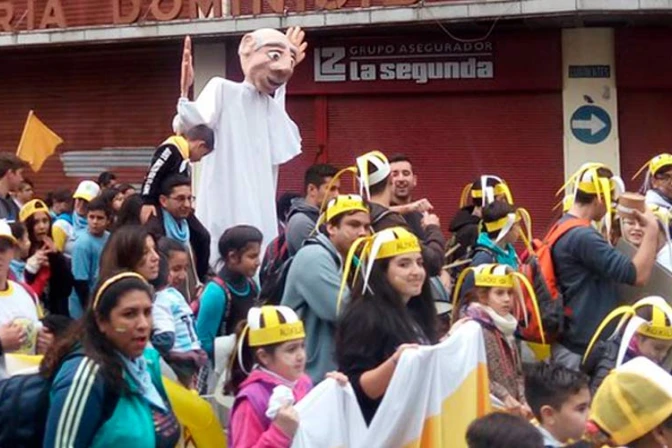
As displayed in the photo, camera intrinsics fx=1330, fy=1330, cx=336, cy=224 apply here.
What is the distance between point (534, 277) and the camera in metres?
7.66

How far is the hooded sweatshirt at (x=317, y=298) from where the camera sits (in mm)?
6395

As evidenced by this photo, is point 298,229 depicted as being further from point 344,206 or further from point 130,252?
point 130,252

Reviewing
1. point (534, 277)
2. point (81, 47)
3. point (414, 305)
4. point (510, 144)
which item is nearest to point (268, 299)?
point (414, 305)

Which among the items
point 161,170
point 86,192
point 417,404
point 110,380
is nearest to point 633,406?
point 417,404

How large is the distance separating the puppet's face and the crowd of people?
2.31 ft

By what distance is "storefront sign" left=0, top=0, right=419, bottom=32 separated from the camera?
15.7m

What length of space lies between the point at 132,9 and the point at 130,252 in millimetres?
11438

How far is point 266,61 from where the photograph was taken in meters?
9.28

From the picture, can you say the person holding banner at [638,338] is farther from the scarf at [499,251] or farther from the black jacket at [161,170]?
the black jacket at [161,170]

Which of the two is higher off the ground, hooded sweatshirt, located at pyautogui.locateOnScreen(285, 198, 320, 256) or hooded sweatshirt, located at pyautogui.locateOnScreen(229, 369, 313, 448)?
hooded sweatshirt, located at pyautogui.locateOnScreen(285, 198, 320, 256)

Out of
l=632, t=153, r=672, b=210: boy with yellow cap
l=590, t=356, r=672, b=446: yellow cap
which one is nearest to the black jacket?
l=632, t=153, r=672, b=210: boy with yellow cap

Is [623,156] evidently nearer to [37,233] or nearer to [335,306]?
[37,233]

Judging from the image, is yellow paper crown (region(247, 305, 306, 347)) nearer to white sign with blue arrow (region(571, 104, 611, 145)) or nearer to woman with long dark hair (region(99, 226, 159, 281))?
woman with long dark hair (region(99, 226, 159, 281))

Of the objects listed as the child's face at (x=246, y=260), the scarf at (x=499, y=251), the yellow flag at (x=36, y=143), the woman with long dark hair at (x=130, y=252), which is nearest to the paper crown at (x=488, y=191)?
the scarf at (x=499, y=251)
